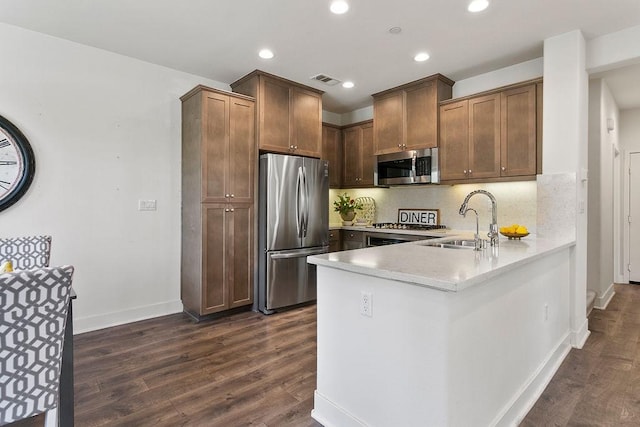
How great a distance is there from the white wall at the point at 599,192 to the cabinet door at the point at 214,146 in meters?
3.99

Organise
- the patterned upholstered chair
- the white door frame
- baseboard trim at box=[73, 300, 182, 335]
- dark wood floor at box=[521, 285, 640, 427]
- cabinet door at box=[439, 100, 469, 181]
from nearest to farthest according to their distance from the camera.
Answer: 1. the patterned upholstered chair
2. dark wood floor at box=[521, 285, 640, 427]
3. baseboard trim at box=[73, 300, 182, 335]
4. cabinet door at box=[439, 100, 469, 181]
5. the white door frame

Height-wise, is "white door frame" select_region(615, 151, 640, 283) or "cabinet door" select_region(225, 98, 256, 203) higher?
"cabinet door" select_region(225, 98, 256, 203)

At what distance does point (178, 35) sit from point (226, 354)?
2.69m

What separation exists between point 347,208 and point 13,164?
143 inches

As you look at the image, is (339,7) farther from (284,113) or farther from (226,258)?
(226,258)

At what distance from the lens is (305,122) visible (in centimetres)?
420

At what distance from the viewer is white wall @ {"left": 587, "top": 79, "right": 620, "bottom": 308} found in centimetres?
380

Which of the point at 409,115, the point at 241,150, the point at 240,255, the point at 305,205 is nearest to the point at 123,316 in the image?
the point at 240,255

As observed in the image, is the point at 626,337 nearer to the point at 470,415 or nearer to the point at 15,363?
the point at 470,415

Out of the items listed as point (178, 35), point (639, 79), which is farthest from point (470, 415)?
point (639, 79)

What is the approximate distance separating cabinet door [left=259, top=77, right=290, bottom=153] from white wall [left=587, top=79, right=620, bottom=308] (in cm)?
339

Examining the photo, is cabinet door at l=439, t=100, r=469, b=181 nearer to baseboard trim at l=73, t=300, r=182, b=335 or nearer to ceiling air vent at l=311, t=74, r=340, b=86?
ceiling air vent at l=311, t=74, r=340, b=86

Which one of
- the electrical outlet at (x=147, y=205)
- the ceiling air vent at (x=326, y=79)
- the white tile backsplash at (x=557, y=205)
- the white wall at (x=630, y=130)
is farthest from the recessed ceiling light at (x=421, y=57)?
the white wall at (x=630, y=130)

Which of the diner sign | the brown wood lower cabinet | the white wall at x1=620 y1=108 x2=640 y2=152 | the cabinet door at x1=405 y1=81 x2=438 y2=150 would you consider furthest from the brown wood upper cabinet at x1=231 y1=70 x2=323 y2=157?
the white wall at x1=620 y1=108 x2=640 y2=152
